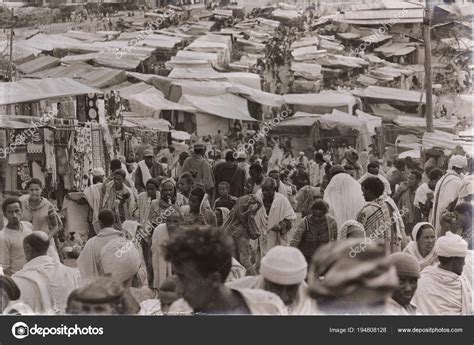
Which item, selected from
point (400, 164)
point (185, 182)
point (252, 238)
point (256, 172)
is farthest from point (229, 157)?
point (400, 164)

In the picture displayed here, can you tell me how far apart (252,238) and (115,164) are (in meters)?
0.90

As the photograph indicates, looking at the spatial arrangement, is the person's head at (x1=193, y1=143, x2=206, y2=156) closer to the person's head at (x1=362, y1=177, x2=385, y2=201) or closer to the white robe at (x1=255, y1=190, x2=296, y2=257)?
the white robe at (x1=255, y1=190, x2=296, y2=257)

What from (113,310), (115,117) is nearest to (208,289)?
(113,310)

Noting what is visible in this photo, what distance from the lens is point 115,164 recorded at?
18.6 feet

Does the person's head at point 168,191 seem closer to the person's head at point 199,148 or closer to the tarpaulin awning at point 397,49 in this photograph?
the person's head at point 199,148

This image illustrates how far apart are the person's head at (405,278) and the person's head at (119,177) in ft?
5.45

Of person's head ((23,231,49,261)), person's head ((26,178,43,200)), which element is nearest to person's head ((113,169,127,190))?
person's head ((26,178,43,200))

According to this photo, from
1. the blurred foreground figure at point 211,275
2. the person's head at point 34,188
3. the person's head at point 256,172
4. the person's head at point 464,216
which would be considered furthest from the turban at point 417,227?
the person's head at point 34,188

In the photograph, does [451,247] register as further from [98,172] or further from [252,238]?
[98,172]

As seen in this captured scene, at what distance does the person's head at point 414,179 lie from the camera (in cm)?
581

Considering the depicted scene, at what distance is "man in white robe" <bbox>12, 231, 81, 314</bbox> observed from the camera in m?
4.98

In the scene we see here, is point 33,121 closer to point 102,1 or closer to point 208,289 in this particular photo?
point 102,1

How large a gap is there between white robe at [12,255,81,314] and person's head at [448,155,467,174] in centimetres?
227
